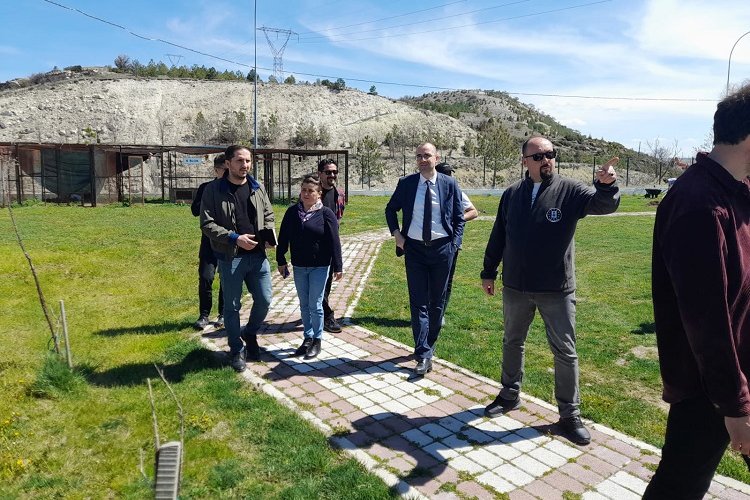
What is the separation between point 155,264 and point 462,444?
791cm

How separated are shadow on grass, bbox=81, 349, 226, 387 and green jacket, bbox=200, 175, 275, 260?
1.00 metres

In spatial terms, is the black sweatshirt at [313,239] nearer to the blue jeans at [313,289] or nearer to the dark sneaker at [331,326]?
the blue jeans at [313,289]

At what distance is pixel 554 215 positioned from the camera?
342cm

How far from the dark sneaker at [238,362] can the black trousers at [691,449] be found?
137 inches

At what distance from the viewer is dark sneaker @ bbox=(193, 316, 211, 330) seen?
592 centimetres

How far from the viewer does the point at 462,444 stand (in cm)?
346

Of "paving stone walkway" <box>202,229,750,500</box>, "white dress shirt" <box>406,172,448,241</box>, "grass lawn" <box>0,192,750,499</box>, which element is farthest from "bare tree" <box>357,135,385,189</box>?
"paving stone walkway" <box>202,229,750,500</box>

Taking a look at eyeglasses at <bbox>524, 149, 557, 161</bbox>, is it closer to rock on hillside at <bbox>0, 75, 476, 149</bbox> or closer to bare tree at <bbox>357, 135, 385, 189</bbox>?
bare tree at <bbox>357, 135, 385, 189</bbox>

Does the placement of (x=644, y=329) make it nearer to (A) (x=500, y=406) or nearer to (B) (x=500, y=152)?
(A) (x=500, y=406)

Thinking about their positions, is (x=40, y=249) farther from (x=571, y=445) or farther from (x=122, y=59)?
(x=122, y=59)

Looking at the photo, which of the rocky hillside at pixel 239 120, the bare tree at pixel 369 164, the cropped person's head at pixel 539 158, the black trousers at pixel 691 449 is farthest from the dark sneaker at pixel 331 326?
→ the rocky hillside at pixel 239 120

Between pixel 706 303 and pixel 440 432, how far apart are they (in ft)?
7.30

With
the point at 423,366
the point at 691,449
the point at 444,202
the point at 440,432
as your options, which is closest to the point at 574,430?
the point at 440,432

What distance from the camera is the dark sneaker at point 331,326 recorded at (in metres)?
5.89
